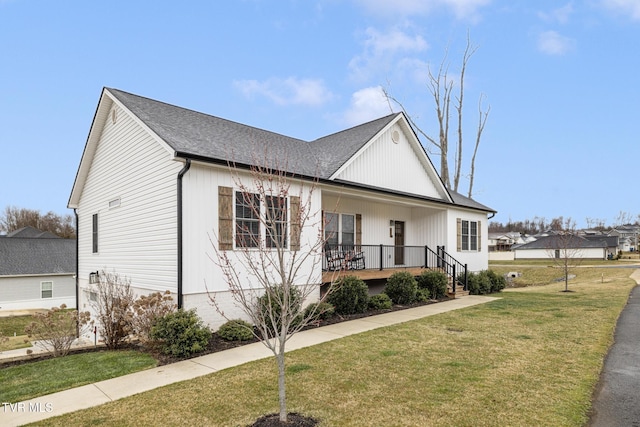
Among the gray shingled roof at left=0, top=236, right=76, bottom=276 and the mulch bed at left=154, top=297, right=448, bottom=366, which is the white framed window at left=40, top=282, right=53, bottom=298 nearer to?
the gray shingled roof at left=0, top=236, right=76, bottom=276

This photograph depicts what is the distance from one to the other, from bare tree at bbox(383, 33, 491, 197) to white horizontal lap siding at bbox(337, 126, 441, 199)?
16.4 meters

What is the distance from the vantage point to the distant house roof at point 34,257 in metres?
26.8

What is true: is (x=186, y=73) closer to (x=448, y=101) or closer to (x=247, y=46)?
(x=247, y=46)

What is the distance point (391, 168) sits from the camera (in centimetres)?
1436

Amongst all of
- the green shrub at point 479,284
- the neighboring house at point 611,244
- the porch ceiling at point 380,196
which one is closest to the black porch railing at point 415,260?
the green shrub at point 479,284

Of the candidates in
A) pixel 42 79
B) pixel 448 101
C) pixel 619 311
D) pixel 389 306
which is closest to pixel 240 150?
pixel 389 306

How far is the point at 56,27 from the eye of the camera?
47.3ft

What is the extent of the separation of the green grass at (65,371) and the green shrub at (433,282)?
31.8 ft

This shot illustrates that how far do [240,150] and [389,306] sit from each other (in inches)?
255

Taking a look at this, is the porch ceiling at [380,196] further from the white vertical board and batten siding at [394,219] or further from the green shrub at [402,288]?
the green shrub at [402,288]

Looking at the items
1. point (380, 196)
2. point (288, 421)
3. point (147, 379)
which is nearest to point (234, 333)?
point (147, 379)

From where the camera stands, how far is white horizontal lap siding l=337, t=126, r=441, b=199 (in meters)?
13.0

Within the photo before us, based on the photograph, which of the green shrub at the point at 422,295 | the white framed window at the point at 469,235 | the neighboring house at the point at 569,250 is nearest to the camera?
the green shrub at the point at 422,295

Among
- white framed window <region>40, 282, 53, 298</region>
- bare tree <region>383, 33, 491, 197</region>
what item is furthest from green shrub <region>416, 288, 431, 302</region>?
white framed window <region>40, 282, 53, 298</region>
